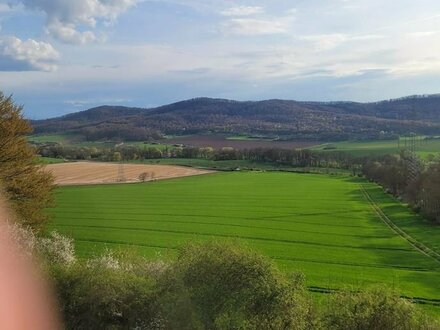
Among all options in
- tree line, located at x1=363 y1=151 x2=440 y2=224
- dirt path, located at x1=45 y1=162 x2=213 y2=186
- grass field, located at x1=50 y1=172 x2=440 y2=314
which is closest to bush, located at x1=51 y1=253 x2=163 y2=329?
grass field, located at x1=50 y1=172 x2=440 y2=314

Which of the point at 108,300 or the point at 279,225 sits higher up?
the point at 108,300

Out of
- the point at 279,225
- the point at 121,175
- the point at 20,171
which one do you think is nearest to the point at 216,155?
the point at 121,175

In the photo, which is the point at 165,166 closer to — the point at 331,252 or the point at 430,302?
the point at 331,252

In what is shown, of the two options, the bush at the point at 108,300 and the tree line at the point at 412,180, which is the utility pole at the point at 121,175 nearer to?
the tree line at the point at 412,180

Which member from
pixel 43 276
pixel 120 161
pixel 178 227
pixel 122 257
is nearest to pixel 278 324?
pixel 43 276

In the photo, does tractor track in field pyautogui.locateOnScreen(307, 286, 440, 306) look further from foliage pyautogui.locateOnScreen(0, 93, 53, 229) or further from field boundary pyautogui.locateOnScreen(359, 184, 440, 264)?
foliage pyautogui.locateOnScreen(0, 93, 53, 229)

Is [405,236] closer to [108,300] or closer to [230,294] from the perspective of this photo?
[230,294]

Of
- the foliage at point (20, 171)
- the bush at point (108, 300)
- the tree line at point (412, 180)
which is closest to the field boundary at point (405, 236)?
the tree line at point (412, 180)
